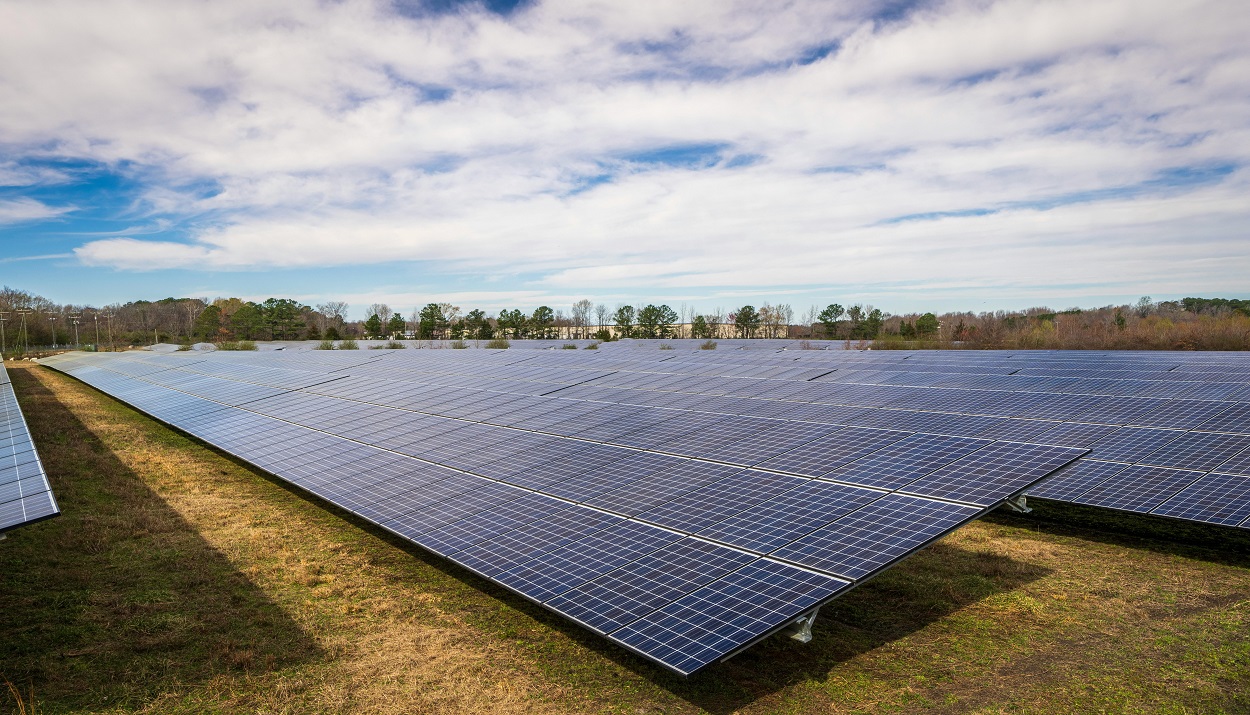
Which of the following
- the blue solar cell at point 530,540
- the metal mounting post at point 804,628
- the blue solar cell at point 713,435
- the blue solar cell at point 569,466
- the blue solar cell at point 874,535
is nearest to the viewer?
the metal mounting post at point 804,628

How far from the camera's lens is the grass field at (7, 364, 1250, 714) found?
7.64 meters

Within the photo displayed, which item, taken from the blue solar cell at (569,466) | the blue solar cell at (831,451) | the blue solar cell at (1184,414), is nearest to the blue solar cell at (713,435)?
the blue solar cell at (569,466)

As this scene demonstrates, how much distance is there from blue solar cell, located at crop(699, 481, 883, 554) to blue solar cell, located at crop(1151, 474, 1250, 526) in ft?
21.3

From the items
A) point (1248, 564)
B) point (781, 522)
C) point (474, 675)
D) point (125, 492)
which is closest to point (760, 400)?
point (781, 522)

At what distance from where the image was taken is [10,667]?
27.5 ft

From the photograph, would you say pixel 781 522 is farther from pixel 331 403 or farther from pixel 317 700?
pixel 331 403

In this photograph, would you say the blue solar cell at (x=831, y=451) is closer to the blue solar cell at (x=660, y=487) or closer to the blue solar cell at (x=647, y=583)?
the blue solar cell at (x=660, y=487)

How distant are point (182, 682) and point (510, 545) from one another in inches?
162

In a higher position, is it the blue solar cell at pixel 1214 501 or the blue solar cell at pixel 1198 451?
the blue solar cell at pixel 1198 451

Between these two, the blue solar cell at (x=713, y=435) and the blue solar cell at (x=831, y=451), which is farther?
the blue solar cell at (x=713, y=435)

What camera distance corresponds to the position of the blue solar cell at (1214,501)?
440 inches

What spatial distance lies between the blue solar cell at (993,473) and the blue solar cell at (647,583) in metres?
3.14

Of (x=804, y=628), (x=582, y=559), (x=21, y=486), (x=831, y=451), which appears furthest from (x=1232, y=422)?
(x=21, y=486)

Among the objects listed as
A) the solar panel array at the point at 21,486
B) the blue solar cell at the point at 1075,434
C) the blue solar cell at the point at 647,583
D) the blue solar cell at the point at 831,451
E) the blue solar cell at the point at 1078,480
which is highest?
the solar panel array at the point at 21,486
